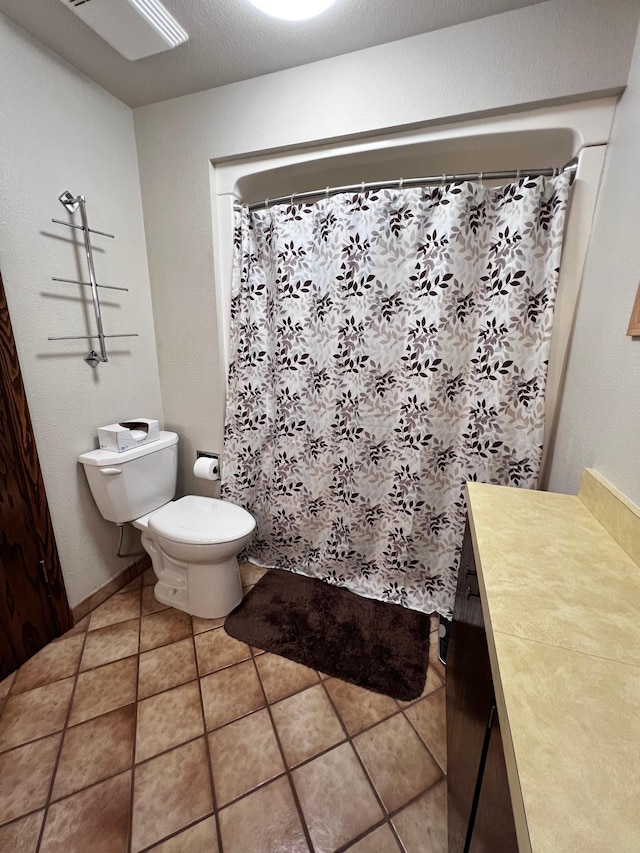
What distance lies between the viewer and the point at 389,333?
150cm

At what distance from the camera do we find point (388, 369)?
5.02 ft

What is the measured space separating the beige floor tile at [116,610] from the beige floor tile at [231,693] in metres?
0.56

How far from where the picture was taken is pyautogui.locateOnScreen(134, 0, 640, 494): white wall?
1.09 m

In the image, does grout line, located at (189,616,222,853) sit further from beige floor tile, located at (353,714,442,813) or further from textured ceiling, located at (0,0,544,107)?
textured ceiling, located at (0,0,544,107)

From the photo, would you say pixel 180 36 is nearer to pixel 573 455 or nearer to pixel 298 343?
pixel 298 343

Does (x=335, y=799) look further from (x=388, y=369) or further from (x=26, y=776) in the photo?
(x=388, y=369)

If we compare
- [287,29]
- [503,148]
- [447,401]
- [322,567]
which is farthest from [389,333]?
[322,567]

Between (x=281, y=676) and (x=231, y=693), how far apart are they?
0.19 m

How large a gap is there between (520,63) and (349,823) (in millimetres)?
2390

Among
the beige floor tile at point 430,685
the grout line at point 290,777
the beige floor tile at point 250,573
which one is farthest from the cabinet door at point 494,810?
the beige floor tile at point 250,573

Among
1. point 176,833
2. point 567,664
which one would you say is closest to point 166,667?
point 176,833

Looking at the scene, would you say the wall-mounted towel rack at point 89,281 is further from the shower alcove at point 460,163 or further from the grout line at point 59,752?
the grout line at point 59,752

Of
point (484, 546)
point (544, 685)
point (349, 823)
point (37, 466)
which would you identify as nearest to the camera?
point (544, 685)

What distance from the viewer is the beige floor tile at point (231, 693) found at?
119cm
